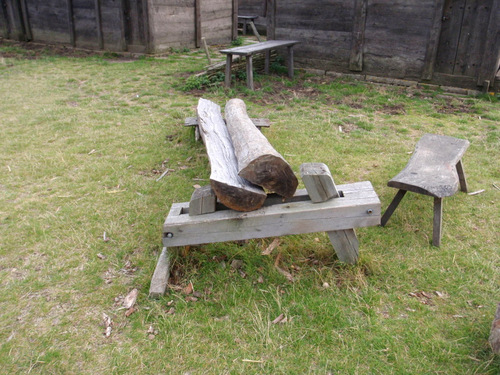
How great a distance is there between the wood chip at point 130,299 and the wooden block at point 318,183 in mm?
1357

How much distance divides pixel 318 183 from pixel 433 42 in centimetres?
681

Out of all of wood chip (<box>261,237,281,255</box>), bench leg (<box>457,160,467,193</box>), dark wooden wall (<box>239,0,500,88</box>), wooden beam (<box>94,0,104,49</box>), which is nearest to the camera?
wood chip (<box>261,237,281,255</box>)

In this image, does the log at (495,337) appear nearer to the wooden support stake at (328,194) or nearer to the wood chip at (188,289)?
the wooden support stake at (328,194)

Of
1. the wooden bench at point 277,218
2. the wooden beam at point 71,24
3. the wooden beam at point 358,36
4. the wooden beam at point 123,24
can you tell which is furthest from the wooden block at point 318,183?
the wooden beam at point 71,24

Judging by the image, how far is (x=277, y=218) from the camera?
9.22 feet

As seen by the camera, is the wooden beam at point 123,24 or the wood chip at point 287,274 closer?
the wood chip at point 287,274

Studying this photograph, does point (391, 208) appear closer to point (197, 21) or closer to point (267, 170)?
point (267, 170)

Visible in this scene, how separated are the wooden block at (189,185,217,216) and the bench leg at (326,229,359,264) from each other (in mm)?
853

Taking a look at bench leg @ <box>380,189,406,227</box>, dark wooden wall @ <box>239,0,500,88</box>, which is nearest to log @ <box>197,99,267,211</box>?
bench leg @ <box>380,189,406,227</box>

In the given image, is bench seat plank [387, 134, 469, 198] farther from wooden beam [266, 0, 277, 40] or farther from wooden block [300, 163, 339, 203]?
wooden beam [266, 0, 277, 40]

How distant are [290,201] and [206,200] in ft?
1.94

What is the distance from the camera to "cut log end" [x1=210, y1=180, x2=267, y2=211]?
2693 millimetres

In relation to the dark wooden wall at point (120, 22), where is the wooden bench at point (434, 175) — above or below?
below

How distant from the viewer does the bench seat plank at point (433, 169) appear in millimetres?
3283
